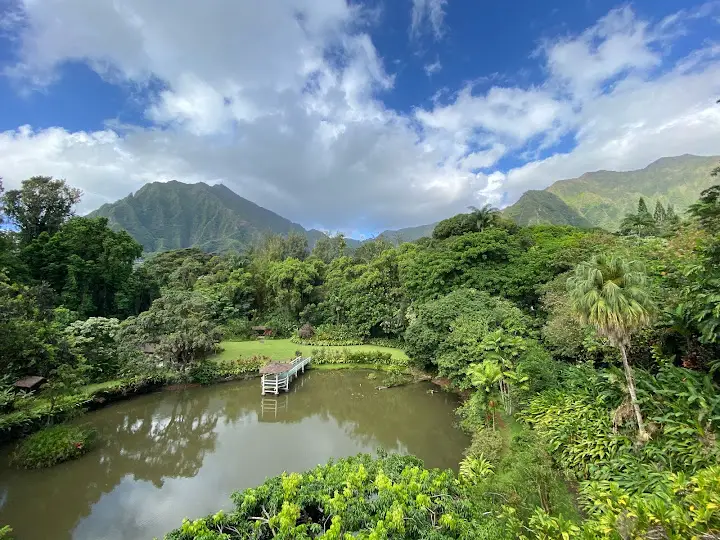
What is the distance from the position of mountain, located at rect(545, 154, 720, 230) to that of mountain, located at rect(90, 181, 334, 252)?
75272 millimetres

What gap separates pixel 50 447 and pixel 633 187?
417 feet

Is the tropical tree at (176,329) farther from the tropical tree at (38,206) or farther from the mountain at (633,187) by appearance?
the mountain at (633,187)

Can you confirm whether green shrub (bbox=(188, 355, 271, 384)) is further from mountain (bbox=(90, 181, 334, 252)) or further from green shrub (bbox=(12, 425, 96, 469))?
mountain (bbox=(90, 181, 334, 252))

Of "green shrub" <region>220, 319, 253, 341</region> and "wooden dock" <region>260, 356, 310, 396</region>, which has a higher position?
"green shrub" <region>220, 319, 253, 341</region>

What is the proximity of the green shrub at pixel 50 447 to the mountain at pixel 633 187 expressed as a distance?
90.8 m

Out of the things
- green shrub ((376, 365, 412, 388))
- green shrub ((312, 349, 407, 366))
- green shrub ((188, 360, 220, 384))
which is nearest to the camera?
green shrub ((188, 360, 220, 384))

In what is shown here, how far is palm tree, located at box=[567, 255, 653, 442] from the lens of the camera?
20.4ft

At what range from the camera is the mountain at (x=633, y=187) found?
8225cm

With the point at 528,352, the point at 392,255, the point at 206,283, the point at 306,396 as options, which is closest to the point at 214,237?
the point at 206,283

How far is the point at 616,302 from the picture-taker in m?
6.24

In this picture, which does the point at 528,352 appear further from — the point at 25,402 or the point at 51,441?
the point at 25,402

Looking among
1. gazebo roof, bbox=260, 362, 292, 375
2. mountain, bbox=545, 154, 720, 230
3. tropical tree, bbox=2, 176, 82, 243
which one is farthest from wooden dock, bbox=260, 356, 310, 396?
mountain, bbox=545, 154, 720, 230

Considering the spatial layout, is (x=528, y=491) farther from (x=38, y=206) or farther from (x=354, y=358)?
(x=38, y=206)

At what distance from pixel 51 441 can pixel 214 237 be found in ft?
367
